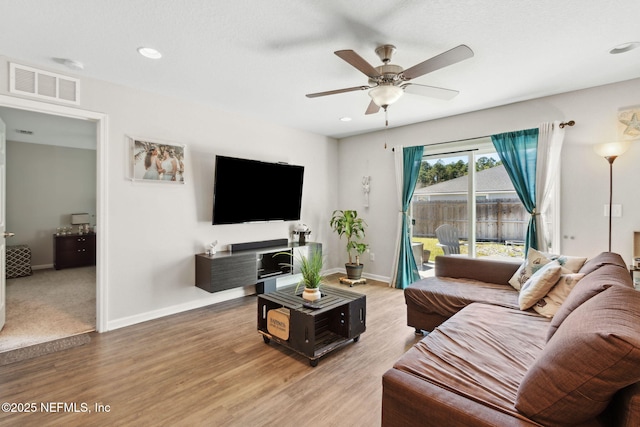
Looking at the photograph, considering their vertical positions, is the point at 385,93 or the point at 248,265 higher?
the point at 385,93

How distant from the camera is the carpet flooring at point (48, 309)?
9.57ft

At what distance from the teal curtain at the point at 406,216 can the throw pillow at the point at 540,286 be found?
2.24 meters

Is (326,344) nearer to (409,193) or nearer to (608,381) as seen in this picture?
(608,381)

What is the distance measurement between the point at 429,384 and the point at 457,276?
2286 millimetres

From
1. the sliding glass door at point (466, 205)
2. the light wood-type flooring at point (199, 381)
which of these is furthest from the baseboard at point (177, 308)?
the sliding glass door at point (466, 205)

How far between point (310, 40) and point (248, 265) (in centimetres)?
266

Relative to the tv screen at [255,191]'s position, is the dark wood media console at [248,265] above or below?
below

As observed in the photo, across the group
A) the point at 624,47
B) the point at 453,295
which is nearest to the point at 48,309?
the point at 453,295

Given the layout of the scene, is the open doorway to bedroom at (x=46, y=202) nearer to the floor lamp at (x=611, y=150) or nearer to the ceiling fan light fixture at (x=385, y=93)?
the ceiling fan light fixture at (x=385, y=93)

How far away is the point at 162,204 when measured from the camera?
3.58 metres

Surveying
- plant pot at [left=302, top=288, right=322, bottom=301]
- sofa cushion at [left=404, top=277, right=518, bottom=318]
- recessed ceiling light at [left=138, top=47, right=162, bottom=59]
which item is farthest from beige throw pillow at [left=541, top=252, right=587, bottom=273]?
recessed ceiling light at [left=138, top=47, right=162, bottom=59]

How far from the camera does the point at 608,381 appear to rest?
0.97m

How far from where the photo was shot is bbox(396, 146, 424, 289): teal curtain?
184 inches

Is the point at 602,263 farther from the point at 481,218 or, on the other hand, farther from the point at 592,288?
the point at 481,218
